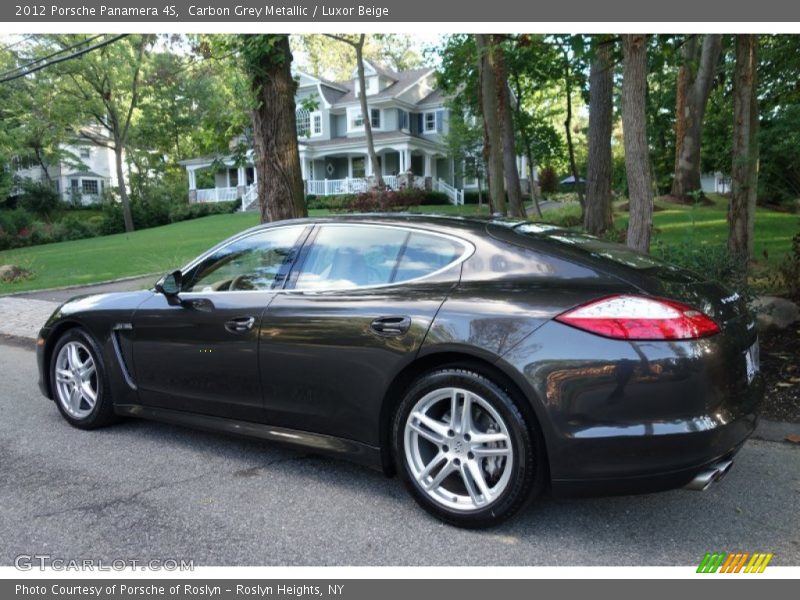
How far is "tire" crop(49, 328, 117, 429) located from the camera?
15.5 ft

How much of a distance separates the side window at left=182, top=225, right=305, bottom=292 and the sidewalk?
556 centimetres

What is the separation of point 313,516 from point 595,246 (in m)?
2.09

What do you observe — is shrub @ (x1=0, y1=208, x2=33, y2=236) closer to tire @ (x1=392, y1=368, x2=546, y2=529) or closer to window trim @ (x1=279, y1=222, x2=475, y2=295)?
window trim @ (x1=279, y1=222, x2=475, y2=295)

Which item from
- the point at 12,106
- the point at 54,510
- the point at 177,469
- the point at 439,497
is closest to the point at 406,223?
the point at 439,497

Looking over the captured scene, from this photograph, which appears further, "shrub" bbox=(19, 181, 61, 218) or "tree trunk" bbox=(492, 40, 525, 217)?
"shrub" bbox=(19, 181, 61, 218)

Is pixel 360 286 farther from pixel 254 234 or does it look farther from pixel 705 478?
pixel 705 478

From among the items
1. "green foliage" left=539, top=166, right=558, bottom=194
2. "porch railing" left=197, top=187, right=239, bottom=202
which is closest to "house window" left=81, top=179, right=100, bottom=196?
"porch railing" left=197, top=187, right=239, bottom=202

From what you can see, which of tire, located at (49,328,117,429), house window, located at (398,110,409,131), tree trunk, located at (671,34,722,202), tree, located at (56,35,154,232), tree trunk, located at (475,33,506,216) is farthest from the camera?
house window, located at (398,110,409,131)

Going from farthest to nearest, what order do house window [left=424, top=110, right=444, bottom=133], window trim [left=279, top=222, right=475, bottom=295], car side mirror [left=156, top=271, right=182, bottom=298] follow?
1. house window [left=424, top=110, right=444, bottom=133]
2. car side mirror [left=156, top=271, right=182, bottom=298]
3. window trim [left=279, top=222, right=475, bottom=295]

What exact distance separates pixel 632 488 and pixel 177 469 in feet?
8.88

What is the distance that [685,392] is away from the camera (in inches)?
111

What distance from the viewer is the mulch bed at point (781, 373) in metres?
4.80

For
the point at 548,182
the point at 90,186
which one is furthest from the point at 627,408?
the point at 90,186

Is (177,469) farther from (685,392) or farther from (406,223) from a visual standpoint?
(685,392)
